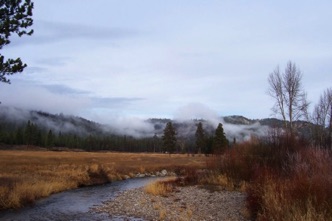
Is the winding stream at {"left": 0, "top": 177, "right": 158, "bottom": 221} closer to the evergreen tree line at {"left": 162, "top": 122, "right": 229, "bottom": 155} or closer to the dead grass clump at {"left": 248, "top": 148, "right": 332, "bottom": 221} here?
the dead grass clump at {"left": 248, "top": 148, "right": 332, "bottom": 221}

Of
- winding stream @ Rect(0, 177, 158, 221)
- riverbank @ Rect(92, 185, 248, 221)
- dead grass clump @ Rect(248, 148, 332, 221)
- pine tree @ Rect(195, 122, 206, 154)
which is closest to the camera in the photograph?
dead grass clump @ Rect(248, 148, 332, 221)

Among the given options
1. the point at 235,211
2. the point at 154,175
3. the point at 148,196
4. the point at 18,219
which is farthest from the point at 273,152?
the point at 154,175

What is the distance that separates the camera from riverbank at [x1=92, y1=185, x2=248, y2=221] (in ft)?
57.4

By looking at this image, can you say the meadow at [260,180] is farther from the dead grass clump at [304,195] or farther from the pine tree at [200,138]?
the pine tree at [200,138]

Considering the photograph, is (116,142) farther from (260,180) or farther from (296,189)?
(296,189)

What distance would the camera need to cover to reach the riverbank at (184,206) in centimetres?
1748

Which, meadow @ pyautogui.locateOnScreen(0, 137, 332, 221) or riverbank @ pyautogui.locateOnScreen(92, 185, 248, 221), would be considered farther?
riverbank @ pyautogui.locateOnScreen(92, 185, 248, 221)

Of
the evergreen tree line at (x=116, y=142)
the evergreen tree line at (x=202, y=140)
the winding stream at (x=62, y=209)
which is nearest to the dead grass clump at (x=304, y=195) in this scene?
the winding stream at (x=62, y=209)

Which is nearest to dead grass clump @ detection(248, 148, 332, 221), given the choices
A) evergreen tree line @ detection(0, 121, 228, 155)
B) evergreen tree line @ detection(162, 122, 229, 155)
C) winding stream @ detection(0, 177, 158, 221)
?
winding stream @ detection(0, 177, 158, 221)

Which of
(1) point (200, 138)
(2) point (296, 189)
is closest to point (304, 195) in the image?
(2) point (296, 189)

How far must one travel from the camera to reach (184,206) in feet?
66.2

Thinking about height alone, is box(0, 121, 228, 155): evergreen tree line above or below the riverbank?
above

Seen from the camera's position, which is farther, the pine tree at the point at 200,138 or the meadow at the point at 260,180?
the pine tree at the point at 200,138

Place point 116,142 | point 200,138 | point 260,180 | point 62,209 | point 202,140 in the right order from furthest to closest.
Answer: point 116,142 → point 200,138 → point 202,140 → point 62,209 → point 260,180
